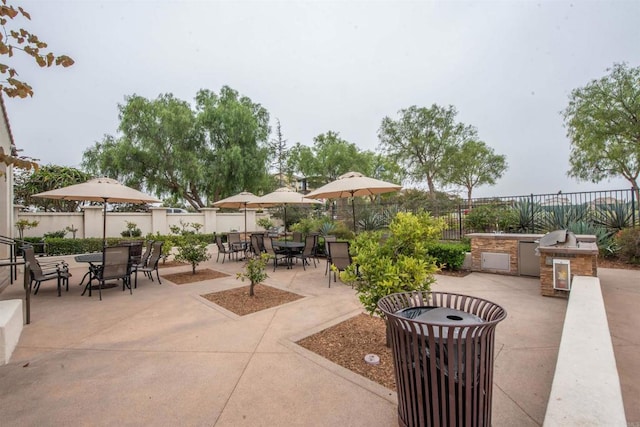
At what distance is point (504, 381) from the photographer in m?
2.61

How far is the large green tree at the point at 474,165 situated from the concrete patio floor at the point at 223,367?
802 inches

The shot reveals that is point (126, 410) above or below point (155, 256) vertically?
below

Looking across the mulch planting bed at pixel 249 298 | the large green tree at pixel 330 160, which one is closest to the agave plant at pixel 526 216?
the mulch planting bed at pixel 249 298

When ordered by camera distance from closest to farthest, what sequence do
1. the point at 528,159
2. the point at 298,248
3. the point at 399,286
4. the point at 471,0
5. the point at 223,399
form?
1. the point at 223,399
2. the point at 399,286
3. the point at 471,0
4. the point at 298,248
5. the point at 528,159

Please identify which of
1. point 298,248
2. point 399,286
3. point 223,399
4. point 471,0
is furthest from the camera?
point 298,248

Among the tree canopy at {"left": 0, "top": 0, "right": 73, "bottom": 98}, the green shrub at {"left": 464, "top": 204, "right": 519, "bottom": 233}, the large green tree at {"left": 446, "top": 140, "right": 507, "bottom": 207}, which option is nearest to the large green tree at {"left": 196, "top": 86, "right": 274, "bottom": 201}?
the green shrub at {"left": 464, "top": 204, "right": 519, "bottom": 233}

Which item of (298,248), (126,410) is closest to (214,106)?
(298,248)

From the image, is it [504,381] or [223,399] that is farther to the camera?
[504,381]

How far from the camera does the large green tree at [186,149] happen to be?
57.6 feet

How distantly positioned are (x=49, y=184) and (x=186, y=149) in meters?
7.92

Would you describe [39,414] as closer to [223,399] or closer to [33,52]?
[223,399]

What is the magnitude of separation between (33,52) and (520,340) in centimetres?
542

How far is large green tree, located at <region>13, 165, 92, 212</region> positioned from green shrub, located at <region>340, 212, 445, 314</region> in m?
19.7

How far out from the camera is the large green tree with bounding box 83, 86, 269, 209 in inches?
691
